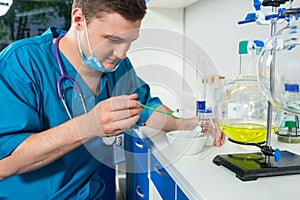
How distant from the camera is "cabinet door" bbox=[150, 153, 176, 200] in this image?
100cm

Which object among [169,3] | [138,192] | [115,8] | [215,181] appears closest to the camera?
[215,181]

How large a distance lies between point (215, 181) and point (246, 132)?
0.89ft

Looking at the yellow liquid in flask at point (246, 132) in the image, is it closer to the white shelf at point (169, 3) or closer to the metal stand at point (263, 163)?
the metal stand at point (263, 163)

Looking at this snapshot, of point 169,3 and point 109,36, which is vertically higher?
point 169,3

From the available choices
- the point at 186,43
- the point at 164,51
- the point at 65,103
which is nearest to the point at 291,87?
the point at 65,103

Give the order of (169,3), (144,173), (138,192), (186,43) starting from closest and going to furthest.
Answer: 1. (144,173)
2. (138,192)
3. (169,3)
4. (186,43)

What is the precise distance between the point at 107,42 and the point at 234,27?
91 centimetres

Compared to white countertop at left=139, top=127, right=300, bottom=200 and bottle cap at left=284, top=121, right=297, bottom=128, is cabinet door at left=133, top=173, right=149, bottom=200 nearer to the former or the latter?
white countertop at left=139, top=127, right=300, bottom=200

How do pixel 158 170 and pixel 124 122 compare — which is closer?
pixel 124 122

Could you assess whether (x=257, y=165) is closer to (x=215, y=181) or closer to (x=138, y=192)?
(x=215, y=181)

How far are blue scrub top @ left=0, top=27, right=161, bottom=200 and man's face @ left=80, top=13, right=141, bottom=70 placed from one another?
4.6 inches

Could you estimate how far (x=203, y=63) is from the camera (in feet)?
6.89

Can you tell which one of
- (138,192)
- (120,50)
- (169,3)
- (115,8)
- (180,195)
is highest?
(169,3)

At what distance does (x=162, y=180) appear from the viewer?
1.12m
